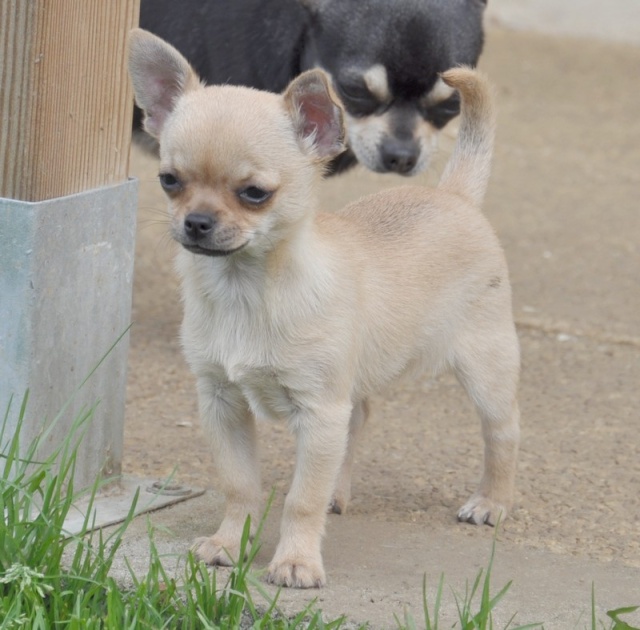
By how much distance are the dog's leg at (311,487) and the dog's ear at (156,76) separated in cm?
80

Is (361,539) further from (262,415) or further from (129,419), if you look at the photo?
(129,419)

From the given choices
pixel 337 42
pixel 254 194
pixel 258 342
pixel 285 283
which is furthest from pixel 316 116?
pixel 337 42

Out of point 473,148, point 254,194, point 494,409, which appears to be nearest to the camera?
point 254,194

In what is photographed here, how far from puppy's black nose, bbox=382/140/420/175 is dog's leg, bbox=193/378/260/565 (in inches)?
82.1

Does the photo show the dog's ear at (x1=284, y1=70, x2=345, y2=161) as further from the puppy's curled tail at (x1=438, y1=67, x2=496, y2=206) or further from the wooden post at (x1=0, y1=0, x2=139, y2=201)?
the puppy's curled tail at (x1=438, y1=67, x2=496, y2=206)

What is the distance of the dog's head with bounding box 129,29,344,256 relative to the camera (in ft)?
8.83

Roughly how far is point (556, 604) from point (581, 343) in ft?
8.53

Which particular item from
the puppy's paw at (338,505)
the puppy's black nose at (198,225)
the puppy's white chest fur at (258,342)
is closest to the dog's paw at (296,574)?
the puppy's white chest fur at (258,342)

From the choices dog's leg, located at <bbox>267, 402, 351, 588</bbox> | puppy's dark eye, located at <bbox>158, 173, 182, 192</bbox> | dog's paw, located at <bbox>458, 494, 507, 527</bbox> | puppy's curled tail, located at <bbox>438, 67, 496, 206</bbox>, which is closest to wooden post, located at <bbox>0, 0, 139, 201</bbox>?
puppy's dark eye, located at <bbox>158, 173, 182, 192</bbox>

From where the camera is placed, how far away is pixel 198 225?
266 cm

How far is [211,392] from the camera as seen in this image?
10.0ft

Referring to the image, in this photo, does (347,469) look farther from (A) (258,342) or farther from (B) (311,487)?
(A) (258,342)

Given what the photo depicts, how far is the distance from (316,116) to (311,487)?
85 centimetres

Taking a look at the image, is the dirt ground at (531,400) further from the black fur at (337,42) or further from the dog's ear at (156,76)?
the black fur at (337,42)
